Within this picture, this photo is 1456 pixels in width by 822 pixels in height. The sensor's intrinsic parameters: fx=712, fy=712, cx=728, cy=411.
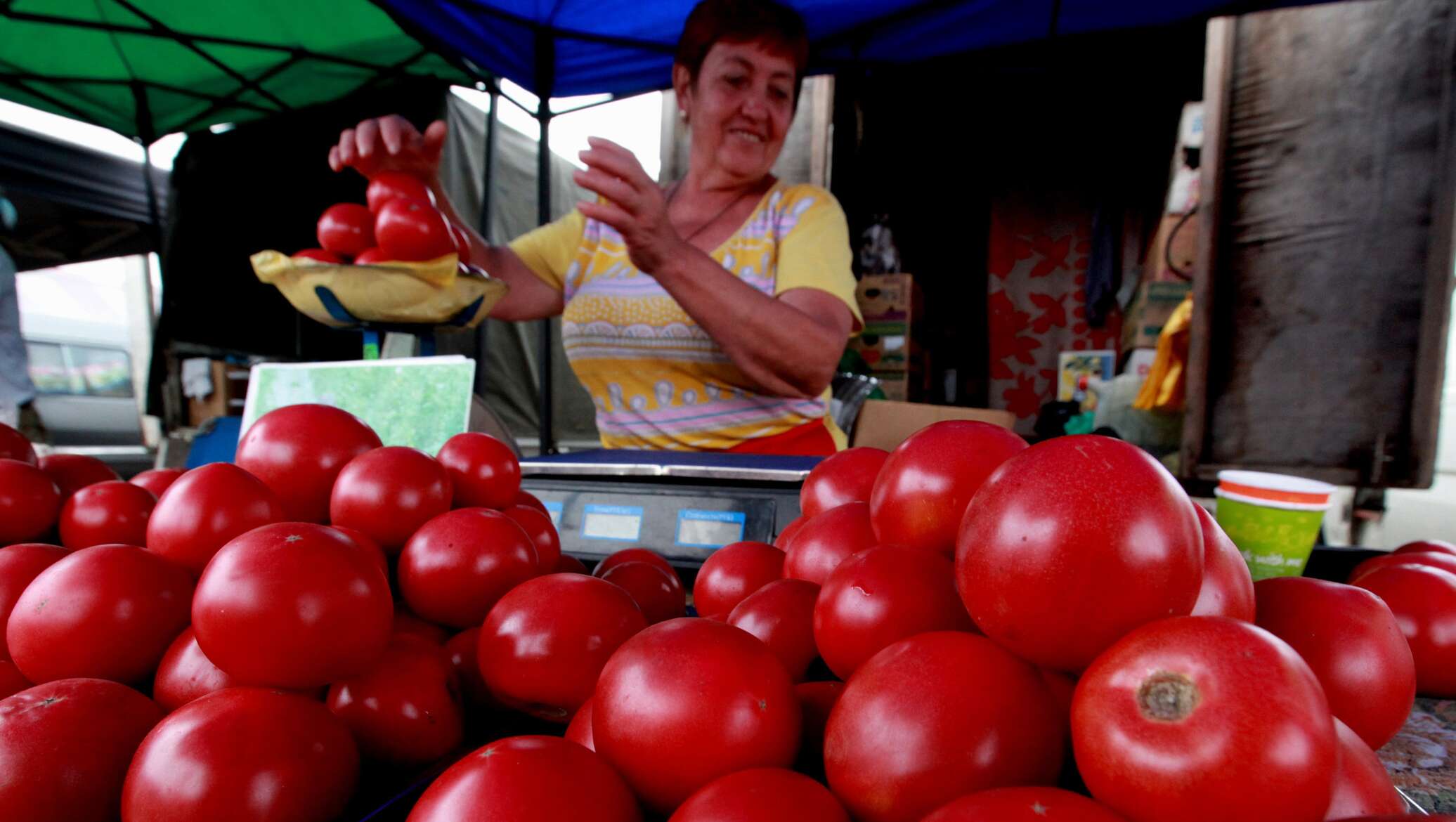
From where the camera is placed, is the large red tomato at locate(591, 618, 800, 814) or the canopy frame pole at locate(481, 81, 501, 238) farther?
the canopy frame pole at locate(481, 81, 501, 238)

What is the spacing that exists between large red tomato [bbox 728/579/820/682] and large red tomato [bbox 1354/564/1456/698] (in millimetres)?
550

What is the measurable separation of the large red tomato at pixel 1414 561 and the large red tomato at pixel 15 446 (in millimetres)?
1632

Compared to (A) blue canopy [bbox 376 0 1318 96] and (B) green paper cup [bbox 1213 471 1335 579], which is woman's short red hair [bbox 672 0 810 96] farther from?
(B) green paper cup [bbox 1213 471 1335 579]

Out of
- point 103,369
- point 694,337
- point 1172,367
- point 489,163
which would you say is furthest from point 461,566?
point 103,369

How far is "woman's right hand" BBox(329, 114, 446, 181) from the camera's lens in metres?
→ 1.74

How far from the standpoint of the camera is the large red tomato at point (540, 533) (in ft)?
2.59

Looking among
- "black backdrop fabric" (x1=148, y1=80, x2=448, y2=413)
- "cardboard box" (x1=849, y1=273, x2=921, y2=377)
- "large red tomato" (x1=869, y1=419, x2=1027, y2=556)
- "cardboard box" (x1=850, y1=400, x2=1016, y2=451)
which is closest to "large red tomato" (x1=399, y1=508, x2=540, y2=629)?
"large red tomato" (x1=869, y1=419, x2=1027, y2=556)

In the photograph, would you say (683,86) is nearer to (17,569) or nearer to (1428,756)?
(17,569)

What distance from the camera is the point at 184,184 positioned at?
548 centimetres

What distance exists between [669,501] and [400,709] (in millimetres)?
723

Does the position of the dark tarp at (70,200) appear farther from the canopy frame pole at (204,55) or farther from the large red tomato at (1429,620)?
the large red tomato at (1429,620)

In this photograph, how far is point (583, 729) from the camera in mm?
466

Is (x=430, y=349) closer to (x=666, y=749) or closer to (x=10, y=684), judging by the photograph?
(x=10, y=684)

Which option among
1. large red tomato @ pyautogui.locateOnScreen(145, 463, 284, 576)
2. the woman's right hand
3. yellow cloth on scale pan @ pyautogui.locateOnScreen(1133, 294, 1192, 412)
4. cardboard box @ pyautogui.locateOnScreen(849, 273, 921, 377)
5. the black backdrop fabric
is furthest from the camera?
the black backdrop fabric
